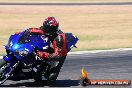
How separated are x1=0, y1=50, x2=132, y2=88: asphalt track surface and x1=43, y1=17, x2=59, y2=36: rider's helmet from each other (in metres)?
1.46

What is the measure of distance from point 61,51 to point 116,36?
593 inches

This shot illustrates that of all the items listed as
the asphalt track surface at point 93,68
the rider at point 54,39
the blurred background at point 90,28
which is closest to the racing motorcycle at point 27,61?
the rider at point 54,39

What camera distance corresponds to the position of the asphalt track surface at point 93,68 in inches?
493

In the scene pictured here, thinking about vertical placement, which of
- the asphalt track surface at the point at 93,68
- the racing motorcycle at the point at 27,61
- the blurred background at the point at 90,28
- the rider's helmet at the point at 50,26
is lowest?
the blurred background at the point at 90,28

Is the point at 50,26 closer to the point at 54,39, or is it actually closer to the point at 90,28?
the point at 54,39

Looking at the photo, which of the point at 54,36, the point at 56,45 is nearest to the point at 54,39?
the point at 54,36

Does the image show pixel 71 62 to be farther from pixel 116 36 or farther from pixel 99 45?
pixel 116 36

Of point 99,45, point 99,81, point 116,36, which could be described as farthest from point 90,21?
point 99,81

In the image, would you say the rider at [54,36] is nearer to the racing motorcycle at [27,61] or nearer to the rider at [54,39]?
the rider at [54,39]

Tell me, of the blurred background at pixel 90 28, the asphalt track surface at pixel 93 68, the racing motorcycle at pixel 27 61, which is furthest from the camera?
the blurred background at pixel 90 28

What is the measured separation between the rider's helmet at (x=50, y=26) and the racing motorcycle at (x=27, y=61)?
19 cm

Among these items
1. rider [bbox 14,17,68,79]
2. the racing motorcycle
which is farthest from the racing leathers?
the racing motorcycle

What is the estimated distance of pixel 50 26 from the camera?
1173 cm

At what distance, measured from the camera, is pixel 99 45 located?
2253 centimetres
